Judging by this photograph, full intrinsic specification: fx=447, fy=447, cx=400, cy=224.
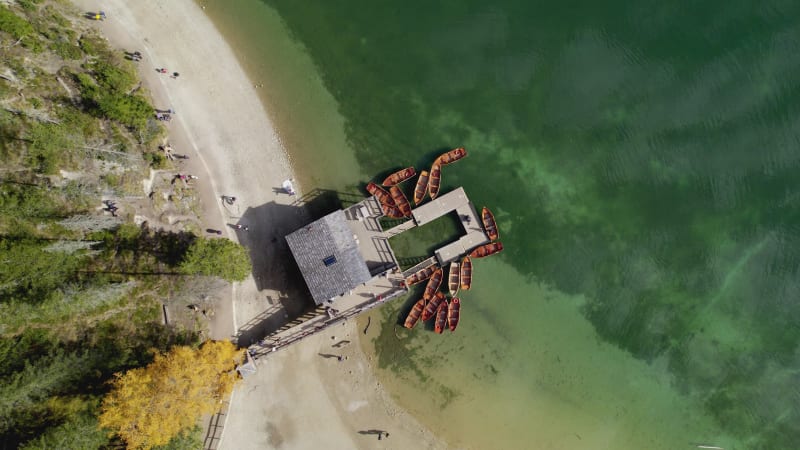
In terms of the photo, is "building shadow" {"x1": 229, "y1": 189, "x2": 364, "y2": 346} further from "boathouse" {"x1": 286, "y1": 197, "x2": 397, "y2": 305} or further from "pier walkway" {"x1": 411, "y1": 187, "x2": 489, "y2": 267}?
"pier walkway" {"x1": 411, "y1": 187, "x2": 489, "y2": 267}

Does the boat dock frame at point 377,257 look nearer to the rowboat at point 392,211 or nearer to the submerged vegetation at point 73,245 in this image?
the rowboat at point 392,211

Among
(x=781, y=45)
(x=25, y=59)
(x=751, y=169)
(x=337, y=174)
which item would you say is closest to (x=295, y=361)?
(x=337, y=174)

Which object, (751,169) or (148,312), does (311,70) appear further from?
(751,169)

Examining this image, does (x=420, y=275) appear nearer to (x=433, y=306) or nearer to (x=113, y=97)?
(x=433, y=306)

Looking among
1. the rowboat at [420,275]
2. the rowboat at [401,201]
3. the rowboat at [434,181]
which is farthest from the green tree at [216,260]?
the rowboat at [434,181]

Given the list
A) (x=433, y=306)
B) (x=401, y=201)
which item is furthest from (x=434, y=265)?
(x=401, y=201)

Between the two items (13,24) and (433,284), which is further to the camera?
(433,284)
